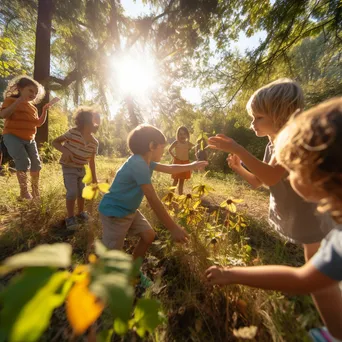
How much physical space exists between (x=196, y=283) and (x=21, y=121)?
2.79m

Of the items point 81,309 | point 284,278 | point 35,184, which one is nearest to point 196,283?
point 284,278

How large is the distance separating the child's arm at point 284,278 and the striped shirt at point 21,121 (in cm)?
295

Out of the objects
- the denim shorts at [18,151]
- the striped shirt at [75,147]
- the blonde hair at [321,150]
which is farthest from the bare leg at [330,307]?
the denim shorts at [18,151]

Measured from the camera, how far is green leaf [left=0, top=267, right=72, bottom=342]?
23 cm

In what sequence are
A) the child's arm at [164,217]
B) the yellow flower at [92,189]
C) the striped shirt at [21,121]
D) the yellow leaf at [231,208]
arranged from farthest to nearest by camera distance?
the striped shirt at [21,121], the yellow leaf at [231,208], the child's arm at [164,217], the yellow flower at [92,189]

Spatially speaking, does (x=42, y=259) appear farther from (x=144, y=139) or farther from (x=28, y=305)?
(x=144, y=139)

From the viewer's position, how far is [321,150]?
597 mm

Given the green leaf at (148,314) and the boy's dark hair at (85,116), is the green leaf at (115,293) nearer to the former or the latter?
the green leaf at (148,314)

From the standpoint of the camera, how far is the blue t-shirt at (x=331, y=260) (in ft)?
2.05

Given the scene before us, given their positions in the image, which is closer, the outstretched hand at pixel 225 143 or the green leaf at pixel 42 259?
the green leaf at pixel 42 259

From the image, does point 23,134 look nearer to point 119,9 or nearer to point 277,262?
point 277,262

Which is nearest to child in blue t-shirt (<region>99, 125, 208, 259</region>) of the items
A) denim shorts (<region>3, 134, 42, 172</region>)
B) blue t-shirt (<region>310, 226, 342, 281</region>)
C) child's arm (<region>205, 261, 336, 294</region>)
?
child's arm (<region>205, 261, 336, 294</region>)

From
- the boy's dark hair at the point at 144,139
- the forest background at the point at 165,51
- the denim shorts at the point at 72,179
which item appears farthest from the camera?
the forest background at the point at 165,51

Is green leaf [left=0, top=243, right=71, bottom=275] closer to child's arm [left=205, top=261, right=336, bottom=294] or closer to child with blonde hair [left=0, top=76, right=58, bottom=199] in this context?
child's arm [left=205, top=261, right=336, bottom=294]
